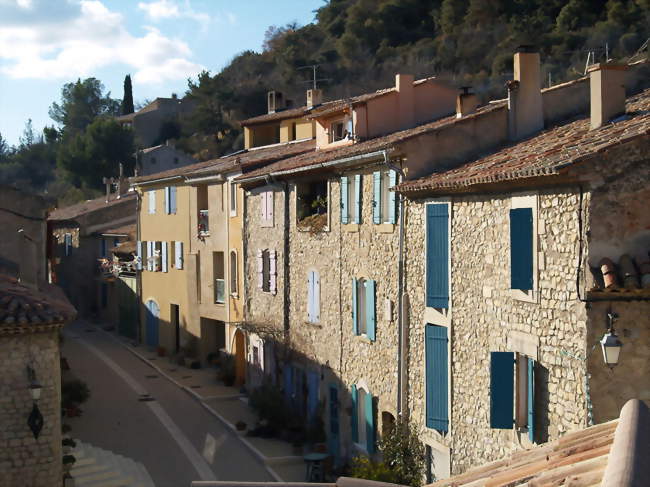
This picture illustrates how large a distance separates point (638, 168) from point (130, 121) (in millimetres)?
70968

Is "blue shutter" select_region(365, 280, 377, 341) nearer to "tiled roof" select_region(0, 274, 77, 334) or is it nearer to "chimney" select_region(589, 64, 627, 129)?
"tiled roof" select_region(0, 274, 77, 334)

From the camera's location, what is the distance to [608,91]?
14.9 metres

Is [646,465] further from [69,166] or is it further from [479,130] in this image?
[69,166]

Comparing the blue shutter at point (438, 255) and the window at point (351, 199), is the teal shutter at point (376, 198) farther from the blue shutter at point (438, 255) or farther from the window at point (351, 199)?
the blue shutter at point (438, 255)

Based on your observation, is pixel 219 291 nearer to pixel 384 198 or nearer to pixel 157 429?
pixel 157 429

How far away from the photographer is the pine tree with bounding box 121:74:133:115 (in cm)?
8632

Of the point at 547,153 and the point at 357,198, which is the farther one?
the point at 357,198

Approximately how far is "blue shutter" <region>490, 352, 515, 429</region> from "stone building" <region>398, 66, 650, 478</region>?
0.02m

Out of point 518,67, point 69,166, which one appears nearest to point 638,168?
point 518,67

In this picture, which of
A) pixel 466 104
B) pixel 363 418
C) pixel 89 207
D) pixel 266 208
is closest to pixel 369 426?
pixel 363 418

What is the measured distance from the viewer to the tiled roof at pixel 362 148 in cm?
1847

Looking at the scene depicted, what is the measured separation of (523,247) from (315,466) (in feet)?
30.8

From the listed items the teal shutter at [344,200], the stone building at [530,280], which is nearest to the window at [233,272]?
→ the teal shutter at [344,200]

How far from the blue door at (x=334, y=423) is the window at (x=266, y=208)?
21.9 feet
